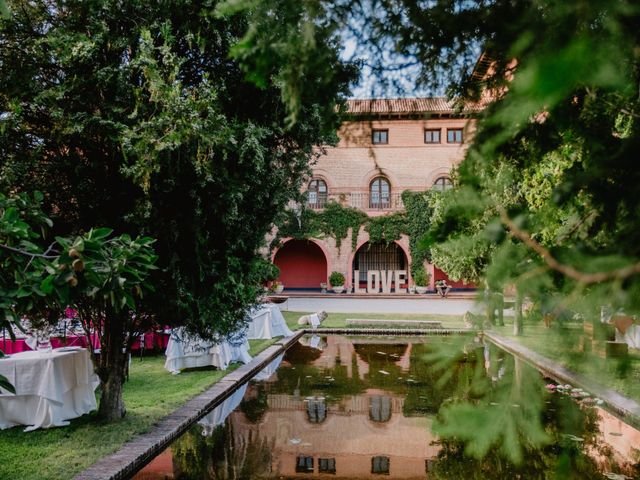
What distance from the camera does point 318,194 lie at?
95.2 feet

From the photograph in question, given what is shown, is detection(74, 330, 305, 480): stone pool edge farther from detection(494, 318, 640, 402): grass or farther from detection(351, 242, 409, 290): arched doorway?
detection(351, 242, 409, 290): arched doorway

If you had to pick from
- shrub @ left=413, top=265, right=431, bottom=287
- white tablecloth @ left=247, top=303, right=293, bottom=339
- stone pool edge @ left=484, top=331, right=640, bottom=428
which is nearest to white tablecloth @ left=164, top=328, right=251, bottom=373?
white tablecloth @ left=247, top=303, right=293, bottom=339

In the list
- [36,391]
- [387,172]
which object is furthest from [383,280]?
[36,391]

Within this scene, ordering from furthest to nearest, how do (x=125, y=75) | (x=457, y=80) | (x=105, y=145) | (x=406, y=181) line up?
(x=406, y=181)
(x=105, y=145)
(x=125, y=75)
(x=457, y=80)

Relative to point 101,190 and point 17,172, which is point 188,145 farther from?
point 17,172

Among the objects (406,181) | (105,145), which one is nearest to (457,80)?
(105,145)

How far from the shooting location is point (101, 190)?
538cm

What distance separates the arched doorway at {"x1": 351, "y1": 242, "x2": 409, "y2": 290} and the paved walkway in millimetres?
4827

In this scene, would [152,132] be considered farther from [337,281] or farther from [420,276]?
[420,276]

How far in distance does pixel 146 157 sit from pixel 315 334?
38.3ft

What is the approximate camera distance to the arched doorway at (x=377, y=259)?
30.1m

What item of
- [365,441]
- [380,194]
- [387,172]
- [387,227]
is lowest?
[365,441]

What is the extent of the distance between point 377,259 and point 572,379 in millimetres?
22249

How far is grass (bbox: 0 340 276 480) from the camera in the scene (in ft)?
14.5
